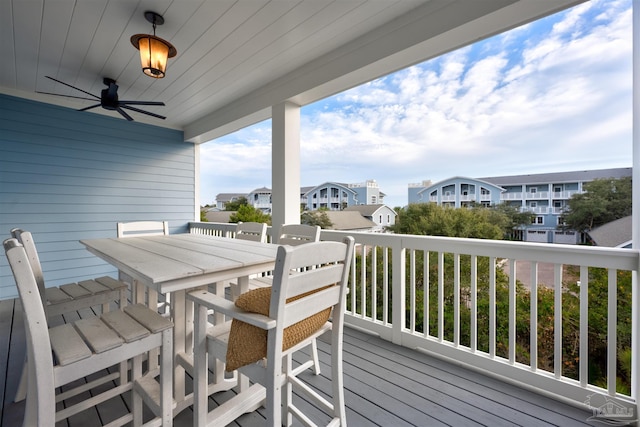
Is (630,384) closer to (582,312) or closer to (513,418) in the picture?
(582,312)

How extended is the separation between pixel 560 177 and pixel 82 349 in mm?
2855

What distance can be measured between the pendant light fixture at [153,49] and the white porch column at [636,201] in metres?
3.04

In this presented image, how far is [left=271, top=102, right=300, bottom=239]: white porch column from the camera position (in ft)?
10.5

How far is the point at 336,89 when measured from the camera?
290 centimetres

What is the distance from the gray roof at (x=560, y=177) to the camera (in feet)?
5.56

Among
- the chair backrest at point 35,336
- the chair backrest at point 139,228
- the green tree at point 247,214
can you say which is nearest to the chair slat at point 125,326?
the chair backrest at point 35,336

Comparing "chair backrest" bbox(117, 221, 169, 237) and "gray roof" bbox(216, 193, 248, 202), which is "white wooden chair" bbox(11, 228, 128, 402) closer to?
"chair backrest" bbox(117, 221, 169, 237)

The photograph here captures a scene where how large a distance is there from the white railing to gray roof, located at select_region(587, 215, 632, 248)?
15cm

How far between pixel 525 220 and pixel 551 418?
1.19 metres

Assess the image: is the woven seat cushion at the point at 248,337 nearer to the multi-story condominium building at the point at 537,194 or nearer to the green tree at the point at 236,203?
the multi-story condominium building at the point at 537,194

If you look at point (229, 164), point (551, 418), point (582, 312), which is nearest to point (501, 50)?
point (582, 312)

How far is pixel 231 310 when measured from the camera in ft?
3.52

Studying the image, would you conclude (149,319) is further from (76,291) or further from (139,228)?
(139,228)

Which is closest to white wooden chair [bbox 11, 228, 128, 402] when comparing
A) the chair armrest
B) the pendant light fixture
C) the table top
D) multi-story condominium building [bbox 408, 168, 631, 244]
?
the table top
